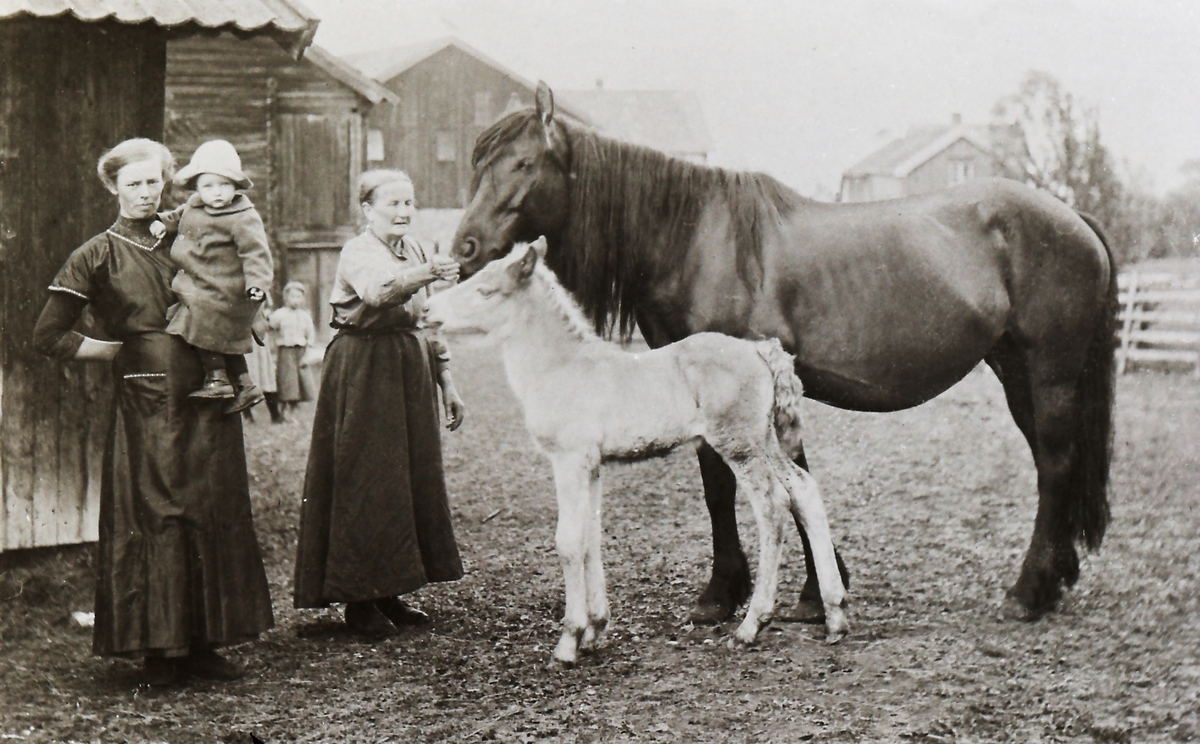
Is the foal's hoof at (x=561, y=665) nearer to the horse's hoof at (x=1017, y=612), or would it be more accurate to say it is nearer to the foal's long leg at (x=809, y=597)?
the foal's long leg at (x=809, y=597)

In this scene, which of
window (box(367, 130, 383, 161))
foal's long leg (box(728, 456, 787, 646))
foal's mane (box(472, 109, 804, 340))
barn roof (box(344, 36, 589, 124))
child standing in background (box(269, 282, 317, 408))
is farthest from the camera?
child standing in background (box(269, 282, 317, 408))

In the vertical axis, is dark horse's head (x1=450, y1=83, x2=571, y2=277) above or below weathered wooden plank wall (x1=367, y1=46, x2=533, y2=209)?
below

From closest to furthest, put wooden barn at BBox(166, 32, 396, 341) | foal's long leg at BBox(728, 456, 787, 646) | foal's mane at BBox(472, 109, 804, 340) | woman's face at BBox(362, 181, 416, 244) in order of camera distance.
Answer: foal's long leg at BBox(728, 456, 787, 646) → foal's mane at BBox(472, 109, 804, 340) → woman's face at BBox(362, 181, 416, 244) → wooden barn at BBox(166, 32, 396, 341)

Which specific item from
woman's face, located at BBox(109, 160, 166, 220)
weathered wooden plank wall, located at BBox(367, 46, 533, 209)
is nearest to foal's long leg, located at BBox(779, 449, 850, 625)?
weathered wooden plank wall, located at BBox(367, 46, 533, 209)

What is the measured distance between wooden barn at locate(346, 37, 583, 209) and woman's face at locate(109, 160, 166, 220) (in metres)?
1.03

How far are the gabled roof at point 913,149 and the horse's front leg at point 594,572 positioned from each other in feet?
6.14

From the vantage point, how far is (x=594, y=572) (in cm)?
346

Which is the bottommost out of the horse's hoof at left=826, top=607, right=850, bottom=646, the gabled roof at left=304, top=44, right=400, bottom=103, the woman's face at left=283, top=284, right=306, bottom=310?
the horse's hoof at left=826, top=607, right=850, bottom=646

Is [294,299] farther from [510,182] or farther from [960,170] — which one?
[960,170]

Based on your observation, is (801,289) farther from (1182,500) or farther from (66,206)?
(66,206)

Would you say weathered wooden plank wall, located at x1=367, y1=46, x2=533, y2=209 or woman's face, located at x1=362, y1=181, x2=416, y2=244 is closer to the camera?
woman's face, located at x1=362, y1=181, x2=416, y2=244

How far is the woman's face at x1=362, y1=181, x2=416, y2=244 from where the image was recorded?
3750 mm

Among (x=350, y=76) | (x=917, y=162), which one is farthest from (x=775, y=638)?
(x=350, y=76)

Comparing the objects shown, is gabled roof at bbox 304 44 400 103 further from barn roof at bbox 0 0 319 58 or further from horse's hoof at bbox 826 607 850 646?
horse's hoof at bbox 826 607 850 646
